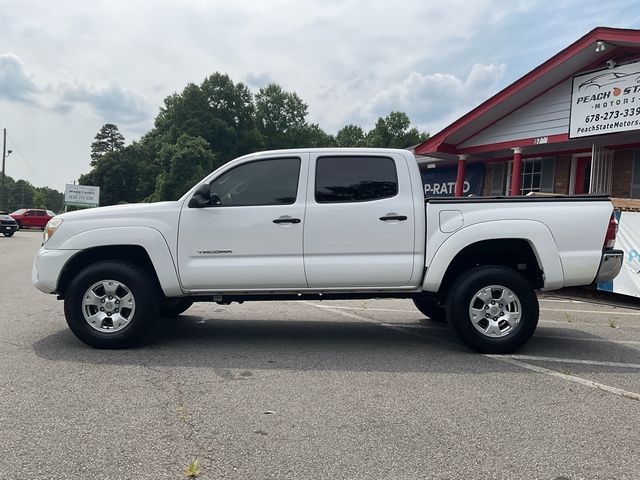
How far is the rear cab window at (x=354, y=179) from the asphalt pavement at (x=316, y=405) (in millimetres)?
1643

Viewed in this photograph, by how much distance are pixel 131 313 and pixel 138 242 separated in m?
0.73

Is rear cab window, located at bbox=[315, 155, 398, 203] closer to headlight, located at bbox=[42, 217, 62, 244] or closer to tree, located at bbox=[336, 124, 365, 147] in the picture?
headlight, located at bbox=[42, 217, 62, 244]

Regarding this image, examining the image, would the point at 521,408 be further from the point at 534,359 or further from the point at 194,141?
the point at 194,141

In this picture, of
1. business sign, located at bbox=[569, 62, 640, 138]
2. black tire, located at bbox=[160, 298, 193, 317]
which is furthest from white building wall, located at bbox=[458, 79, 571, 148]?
black tire, located at bbox=[160, 298, 193, 317]

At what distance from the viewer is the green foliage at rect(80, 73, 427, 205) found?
176ft

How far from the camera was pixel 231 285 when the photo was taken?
523 cm

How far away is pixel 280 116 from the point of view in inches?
2899

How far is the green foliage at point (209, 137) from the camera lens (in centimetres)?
5359

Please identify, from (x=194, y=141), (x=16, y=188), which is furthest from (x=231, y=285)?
(x=16, y=188)

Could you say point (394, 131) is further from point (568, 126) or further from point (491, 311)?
point (491, 311)

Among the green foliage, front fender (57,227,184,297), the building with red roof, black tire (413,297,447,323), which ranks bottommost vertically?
black tire (413,297,447,323)

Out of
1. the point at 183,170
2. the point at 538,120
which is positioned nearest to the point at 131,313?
the point at 538,120

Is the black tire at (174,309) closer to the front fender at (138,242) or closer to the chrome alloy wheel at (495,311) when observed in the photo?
the front fender at (138,242)

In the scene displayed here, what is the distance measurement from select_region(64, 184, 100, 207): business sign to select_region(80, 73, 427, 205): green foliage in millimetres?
9118
